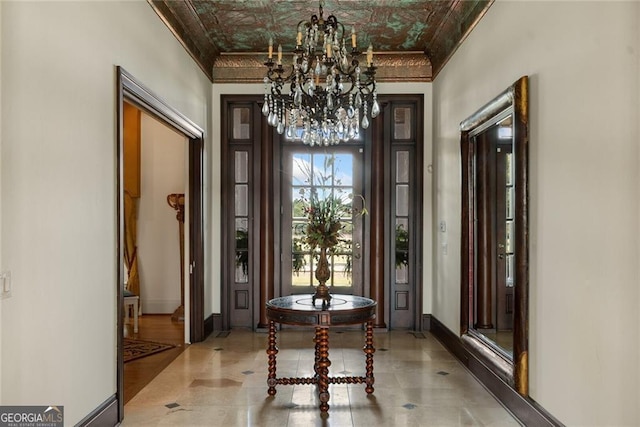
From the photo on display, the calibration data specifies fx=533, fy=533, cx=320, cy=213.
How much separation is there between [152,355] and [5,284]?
3398 millimetres

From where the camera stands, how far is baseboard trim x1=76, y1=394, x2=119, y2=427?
3.24 meters

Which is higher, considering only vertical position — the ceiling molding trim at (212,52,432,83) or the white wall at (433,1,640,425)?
the ceiling molding trim at (212,52,432,83)

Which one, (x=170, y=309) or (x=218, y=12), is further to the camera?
(x=170, y=309)

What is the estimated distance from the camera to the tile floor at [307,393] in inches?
147

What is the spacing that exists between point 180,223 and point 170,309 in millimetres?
1316

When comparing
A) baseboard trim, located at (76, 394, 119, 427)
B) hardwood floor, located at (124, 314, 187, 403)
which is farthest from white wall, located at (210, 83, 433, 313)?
baseboard trim, located at (76, 394, 119, 427)

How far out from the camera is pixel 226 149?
6.87 metres

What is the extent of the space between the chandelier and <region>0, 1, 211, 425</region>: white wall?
3.98ft

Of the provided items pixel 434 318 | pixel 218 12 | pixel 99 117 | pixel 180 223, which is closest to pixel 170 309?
pixel 180 223

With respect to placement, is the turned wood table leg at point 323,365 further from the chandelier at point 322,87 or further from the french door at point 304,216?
the french door at point 304,216

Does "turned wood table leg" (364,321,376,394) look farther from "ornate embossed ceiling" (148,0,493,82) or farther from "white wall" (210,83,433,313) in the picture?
"ornate embossed ceiling" (148,0,493,82)

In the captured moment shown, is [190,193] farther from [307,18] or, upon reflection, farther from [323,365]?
[323,365]

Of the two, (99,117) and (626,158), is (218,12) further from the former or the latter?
(626,158)

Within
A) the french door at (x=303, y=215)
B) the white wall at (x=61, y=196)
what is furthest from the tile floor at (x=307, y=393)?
the french door at (x=303, y=215)
